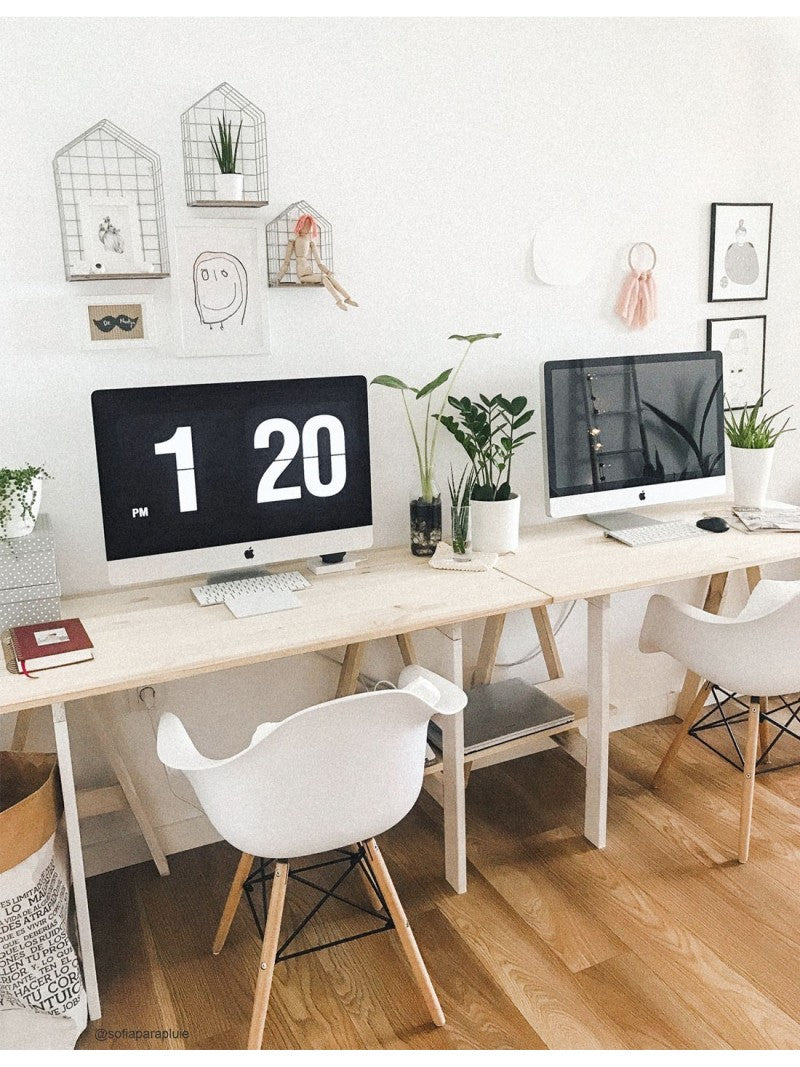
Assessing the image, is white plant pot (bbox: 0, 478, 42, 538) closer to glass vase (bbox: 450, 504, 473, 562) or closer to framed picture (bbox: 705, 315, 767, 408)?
glass vase (bbox: 450, 504, 473, 562)

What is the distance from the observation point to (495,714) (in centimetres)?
259

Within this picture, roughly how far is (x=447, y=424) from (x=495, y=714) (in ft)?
2.65

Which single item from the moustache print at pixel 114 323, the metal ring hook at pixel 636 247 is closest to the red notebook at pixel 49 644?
the moustache print at pixel 114 323

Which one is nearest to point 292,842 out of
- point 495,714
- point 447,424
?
point 495,714

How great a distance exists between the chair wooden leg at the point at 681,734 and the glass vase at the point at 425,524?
0.87m

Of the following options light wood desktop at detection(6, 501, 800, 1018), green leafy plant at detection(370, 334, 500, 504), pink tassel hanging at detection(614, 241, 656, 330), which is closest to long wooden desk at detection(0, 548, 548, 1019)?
light wood desktop at detection(6, 501, 800, 1018)

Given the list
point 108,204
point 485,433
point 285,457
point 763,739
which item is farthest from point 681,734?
point 108,204

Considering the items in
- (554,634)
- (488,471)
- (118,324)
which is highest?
(118,324)

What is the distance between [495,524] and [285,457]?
599 mm

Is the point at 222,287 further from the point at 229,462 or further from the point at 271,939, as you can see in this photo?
the point at 271,939

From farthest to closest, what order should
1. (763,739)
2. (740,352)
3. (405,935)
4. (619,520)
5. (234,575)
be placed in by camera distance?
1. (740,352)
2. (763,739)
3. (619,520)
4. (234,575)
5. (405,935)

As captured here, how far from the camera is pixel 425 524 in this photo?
8.20 ft

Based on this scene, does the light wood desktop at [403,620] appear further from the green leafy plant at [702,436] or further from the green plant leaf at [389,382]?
the green plant leaf at [389,382]

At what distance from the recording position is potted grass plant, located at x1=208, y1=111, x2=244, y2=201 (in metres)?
2.17
